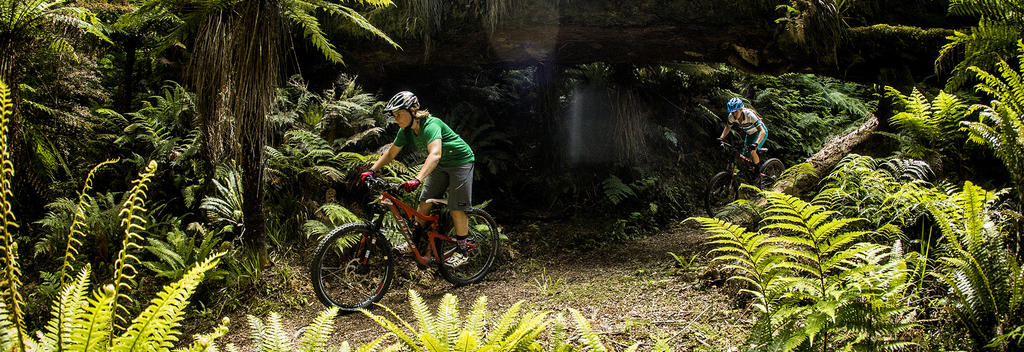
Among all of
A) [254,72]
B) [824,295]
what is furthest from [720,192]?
[254,72]

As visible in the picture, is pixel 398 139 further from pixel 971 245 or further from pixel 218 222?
pixel 971 245

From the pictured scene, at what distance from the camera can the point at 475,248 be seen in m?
5.97

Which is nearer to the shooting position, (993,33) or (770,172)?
(993,33)

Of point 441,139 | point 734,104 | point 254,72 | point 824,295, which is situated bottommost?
point 824,295

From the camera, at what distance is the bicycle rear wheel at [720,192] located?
26.1ft

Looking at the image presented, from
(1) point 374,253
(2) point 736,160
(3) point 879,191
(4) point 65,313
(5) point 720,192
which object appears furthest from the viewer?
(2) point 736,160

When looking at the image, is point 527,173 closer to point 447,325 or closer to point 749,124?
point 749,124

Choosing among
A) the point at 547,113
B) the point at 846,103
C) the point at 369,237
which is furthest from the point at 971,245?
the point at 846,103

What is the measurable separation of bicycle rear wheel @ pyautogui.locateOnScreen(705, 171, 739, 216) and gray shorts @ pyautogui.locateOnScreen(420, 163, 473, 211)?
14.6ft

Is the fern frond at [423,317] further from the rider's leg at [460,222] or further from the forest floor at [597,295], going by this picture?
the rider's leg at [460,222]

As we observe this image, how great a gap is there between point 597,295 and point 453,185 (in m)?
1.73

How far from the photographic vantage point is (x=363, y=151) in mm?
6492

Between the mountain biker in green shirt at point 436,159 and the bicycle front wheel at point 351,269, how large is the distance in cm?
56

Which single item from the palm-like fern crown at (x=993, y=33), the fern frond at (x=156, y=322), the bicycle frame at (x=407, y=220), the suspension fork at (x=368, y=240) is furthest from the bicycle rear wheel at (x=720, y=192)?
the fern frond at (x=156, y=322)
